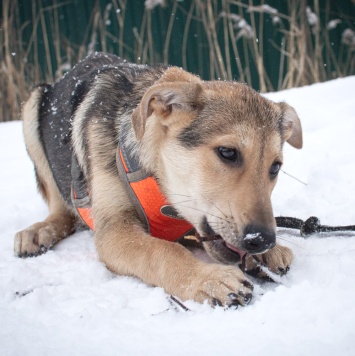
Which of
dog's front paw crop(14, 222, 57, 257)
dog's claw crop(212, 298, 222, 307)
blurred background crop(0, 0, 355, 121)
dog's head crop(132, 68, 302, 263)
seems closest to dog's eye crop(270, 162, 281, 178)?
dog's head crop(132, 68, 302, 263)

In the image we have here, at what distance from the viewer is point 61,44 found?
8.40m

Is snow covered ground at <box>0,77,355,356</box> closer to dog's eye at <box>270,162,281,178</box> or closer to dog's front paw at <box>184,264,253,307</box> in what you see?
dog's front paw at <box>184,264,253,307</box>

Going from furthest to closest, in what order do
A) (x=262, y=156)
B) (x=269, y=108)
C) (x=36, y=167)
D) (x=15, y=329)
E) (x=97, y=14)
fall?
(x=97, y=14) < (x=36, y=167) < (x=269, y=108) < (x=262, y=156) < (x=15, y=329)

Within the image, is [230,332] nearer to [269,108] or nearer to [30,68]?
[269,108]

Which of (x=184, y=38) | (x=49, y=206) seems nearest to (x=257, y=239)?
(x=49, y=206)

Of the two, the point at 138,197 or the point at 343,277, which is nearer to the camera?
the point at 343,277

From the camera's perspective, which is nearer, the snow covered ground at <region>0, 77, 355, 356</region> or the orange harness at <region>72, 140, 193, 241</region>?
the snow covered ground at <region>0, 77, 355, 356</region>

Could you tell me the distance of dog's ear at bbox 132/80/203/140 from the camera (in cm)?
232

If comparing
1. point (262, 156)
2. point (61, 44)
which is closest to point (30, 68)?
point (61, 44)

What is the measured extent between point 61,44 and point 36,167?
516 centimetres

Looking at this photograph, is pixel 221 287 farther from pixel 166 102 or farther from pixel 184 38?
pixel 184 38

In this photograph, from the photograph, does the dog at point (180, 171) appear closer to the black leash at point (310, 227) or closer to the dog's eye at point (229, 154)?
the dog's eye at point (229, 154)

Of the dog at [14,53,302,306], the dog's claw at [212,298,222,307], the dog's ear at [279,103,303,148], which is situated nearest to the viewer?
the dog's claw at [212,298,222,307]

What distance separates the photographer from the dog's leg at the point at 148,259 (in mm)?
1986
